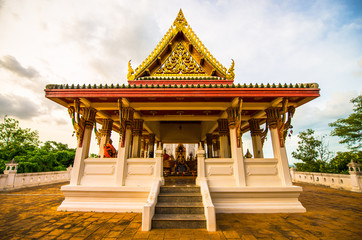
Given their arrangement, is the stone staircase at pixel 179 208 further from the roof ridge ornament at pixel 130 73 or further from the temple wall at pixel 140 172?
the roof ridge ornament at pixel 130 73

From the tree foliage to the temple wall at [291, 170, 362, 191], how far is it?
88.1 feet

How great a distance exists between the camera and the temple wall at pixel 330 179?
9916 mm

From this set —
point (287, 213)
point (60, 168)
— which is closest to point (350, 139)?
point (287, 213)

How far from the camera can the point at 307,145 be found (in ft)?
60.0

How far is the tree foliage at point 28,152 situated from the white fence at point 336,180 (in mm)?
26857

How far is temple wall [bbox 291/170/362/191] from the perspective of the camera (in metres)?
9.92

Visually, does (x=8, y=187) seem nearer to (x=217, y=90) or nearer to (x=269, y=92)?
(x=217, y=90)

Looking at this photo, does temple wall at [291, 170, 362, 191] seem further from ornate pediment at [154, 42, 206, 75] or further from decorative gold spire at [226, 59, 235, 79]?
ornate pediment at [154, 42, 206, 75]

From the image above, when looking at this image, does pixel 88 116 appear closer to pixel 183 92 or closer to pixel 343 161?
pixel 183 92

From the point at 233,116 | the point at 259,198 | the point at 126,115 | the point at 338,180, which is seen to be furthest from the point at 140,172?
the point at 338,180

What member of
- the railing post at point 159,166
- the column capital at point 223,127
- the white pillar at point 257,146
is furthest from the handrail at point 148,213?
the white pillar at point 257,146

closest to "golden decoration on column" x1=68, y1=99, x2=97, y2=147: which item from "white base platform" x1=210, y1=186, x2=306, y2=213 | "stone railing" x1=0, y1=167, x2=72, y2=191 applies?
"white base platform" x1=210, y1=186, x2=306, y2=213

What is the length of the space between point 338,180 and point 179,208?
1258 centimetres

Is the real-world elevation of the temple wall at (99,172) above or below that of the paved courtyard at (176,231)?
above
